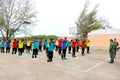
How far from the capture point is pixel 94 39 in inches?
1515

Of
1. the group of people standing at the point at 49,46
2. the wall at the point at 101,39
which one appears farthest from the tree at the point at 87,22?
the group of people standing at the point at 49,46

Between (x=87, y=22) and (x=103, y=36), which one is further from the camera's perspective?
(x=87, y=22)

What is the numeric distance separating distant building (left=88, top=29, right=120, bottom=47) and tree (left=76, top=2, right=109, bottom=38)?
1345 cm

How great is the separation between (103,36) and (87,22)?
1624 cm

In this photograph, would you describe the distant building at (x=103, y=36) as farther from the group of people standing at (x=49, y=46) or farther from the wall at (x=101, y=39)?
the group of people standing at (x=49, y=46)

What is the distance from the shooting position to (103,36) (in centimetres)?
3747

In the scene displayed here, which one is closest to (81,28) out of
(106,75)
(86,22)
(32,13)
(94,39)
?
(86,22)

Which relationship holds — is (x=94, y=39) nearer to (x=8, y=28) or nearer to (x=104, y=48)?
(x=104, y=48)

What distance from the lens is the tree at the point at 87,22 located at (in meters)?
52.6

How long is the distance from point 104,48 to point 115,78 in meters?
24.9

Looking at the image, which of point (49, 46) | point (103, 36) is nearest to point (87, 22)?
point (103, 36)

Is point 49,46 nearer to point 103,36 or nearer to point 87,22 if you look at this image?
point 103,36

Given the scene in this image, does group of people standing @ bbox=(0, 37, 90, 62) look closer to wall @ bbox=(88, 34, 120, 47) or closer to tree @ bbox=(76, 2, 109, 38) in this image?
wall @ bbox=(88, 34, 120, 47)

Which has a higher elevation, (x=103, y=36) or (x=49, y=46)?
(x=103, y=36)
